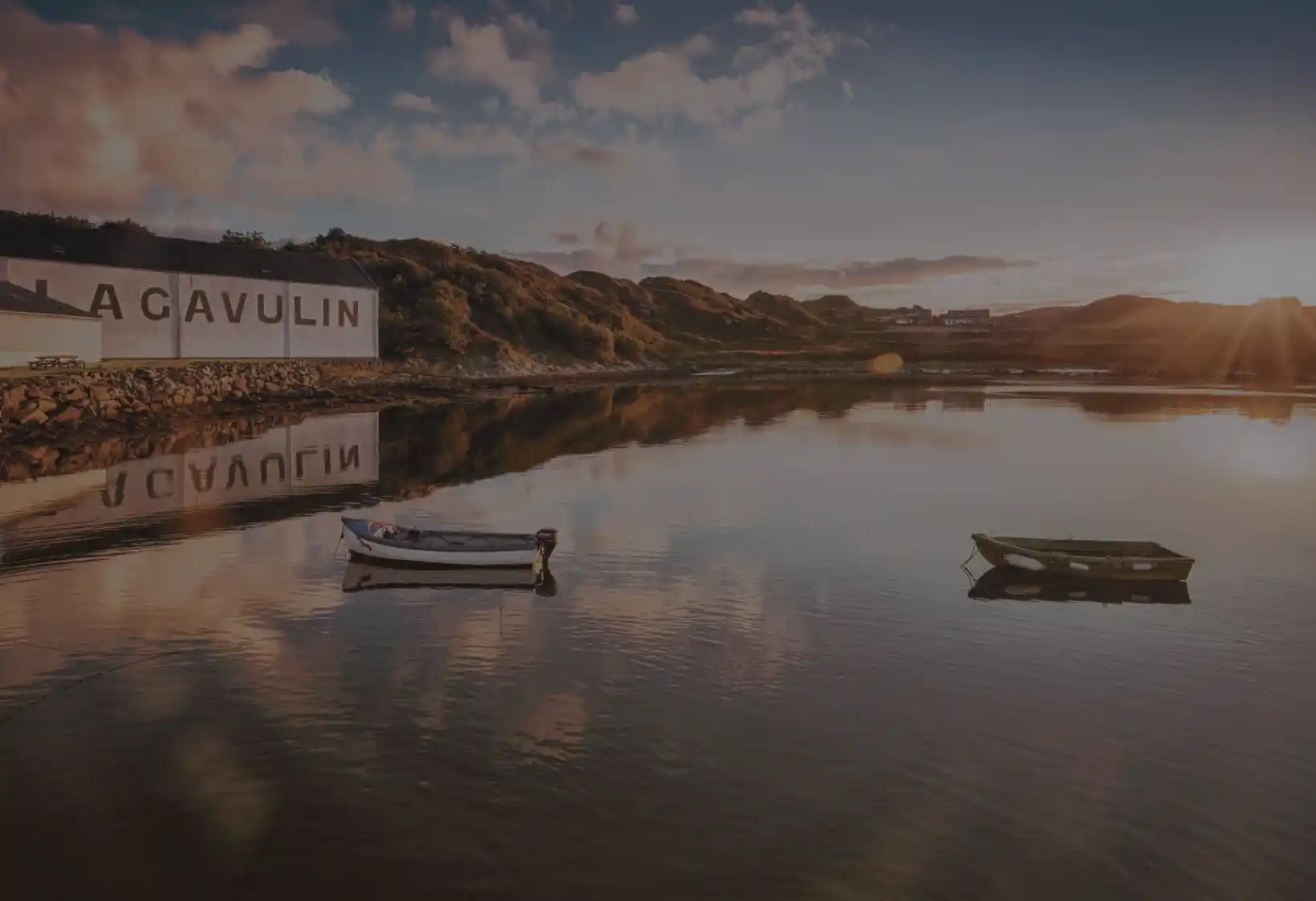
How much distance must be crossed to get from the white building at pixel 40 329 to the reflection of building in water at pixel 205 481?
49.1 feet

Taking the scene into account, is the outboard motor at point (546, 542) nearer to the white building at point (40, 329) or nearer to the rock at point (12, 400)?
the rock at point (12, 400)

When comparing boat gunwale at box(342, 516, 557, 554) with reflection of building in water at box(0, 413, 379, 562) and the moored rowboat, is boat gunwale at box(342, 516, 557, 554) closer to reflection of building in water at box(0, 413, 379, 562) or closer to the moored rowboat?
reflection of building in water at box(0, 413, 379, 562)


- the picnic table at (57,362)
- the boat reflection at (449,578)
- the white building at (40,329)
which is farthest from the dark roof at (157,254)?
the boat reflection at (449,578)

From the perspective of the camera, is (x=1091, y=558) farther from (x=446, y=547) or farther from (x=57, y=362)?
(x=57, y=362)

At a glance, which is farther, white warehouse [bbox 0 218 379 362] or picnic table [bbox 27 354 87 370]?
white warehouse [bbox 0 218 379 362]

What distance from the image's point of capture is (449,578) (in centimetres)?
2727

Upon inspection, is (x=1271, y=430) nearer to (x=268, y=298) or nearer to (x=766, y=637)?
(x=766, y=637)

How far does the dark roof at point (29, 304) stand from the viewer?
5869 centimetres

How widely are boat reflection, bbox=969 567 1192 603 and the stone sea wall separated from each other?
163 feet

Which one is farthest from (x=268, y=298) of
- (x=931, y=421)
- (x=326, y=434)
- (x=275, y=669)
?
(x=275, y=669)

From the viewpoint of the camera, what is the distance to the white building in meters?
58.2

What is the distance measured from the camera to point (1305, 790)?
50.2 ft

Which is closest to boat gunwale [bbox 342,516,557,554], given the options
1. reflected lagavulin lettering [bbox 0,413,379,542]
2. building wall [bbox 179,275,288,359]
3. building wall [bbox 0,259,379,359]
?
reflected lagavulin lettering [bbox 0,413,379,542]

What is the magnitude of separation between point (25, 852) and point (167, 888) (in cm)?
238
